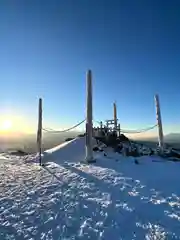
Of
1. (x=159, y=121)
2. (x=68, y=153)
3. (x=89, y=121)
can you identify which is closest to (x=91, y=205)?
(x=89, y=121)

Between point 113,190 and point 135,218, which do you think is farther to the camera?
point 113,190

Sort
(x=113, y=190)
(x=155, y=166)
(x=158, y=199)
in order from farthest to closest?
(x=155, y=166)
(x=113, y=190)
(x=158, y=199)

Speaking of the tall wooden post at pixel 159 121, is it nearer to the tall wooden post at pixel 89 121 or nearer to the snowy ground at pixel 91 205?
the tall wooden post at pixel 89 121

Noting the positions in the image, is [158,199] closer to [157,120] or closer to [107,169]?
[107,169]

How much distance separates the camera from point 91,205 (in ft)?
21.3

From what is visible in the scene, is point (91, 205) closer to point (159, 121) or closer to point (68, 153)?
point (68, 153)

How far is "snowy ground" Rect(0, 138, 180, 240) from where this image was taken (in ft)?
16.3

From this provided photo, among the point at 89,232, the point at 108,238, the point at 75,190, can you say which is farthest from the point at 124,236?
the point at 75,190

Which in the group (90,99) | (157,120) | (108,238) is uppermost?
(90,99)

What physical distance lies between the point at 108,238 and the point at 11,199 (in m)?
4.05

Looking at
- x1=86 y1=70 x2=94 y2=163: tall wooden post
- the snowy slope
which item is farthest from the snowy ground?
the snowy slope

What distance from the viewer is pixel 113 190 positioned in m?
7.84

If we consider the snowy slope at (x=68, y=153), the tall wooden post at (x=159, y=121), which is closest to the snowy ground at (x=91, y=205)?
the snowy slope at (x=68, y=153)

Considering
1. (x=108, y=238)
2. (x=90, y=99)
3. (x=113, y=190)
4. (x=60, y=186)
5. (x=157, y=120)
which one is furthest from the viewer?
(x=157, y=120)
